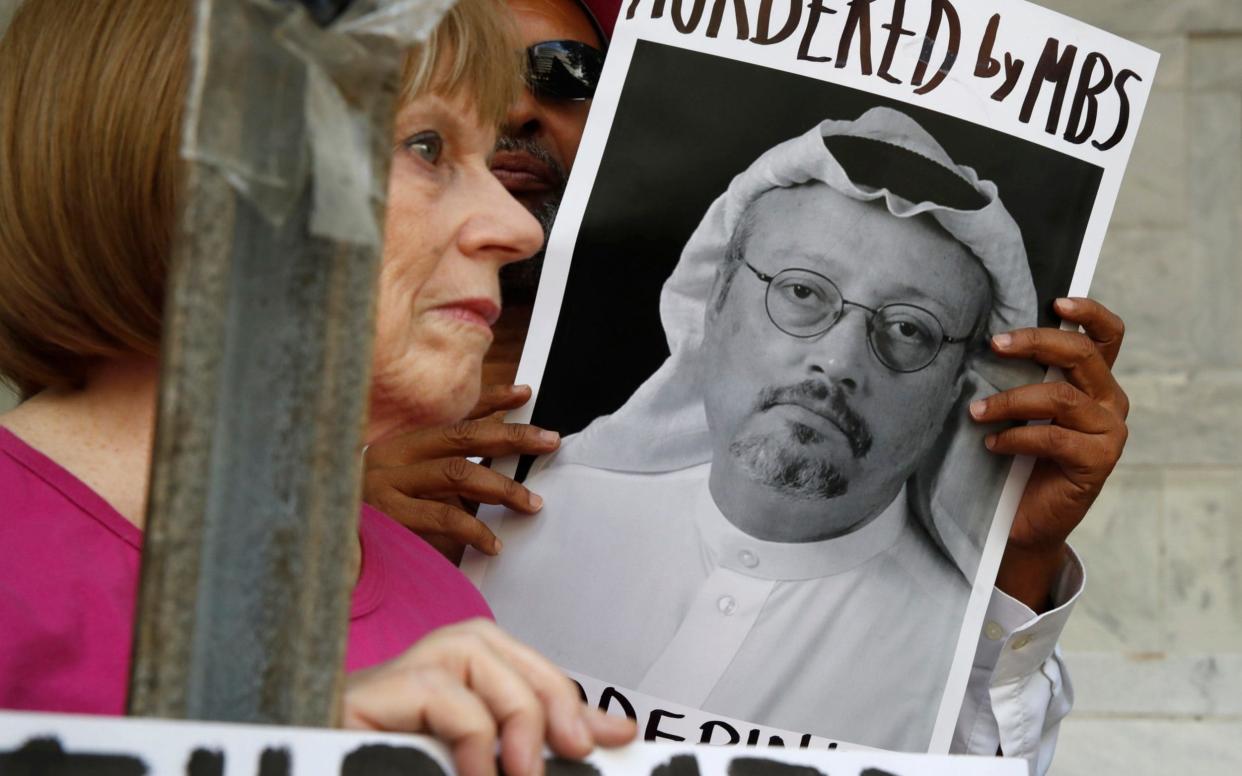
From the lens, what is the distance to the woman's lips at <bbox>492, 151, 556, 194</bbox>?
1.29 metres

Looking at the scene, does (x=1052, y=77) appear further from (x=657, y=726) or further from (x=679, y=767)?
(x=679, y=767)

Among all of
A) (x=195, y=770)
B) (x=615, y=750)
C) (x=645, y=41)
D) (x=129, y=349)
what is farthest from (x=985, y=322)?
(x=195, y=770)

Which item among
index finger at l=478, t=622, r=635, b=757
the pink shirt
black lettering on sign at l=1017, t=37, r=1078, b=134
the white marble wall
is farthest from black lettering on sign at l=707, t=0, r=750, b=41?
the white marble wall

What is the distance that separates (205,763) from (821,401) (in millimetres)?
759

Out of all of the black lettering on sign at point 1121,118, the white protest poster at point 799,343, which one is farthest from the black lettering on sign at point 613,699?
the black lettering on sign at point 1121,118

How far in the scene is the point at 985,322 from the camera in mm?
1199

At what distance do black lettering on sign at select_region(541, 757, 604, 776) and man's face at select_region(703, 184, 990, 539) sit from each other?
660mm

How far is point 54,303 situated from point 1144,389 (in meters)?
2.66

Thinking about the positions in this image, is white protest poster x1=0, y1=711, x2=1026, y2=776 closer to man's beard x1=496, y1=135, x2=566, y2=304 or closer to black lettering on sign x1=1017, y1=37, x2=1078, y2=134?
man's beard x1=496, y1=135, x2=566, y2=304

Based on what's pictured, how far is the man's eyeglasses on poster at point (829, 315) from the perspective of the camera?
3.77 feet

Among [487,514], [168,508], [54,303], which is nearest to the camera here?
[168,508]

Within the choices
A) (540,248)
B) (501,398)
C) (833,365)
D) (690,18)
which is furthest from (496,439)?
(690,18)

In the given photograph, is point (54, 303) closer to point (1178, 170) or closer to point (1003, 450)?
point (1003, 450)

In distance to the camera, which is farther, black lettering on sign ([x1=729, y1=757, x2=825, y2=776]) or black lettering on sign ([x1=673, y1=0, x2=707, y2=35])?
black lettering on sign ([x1=673, y1=0, x2=707, y2=35])
